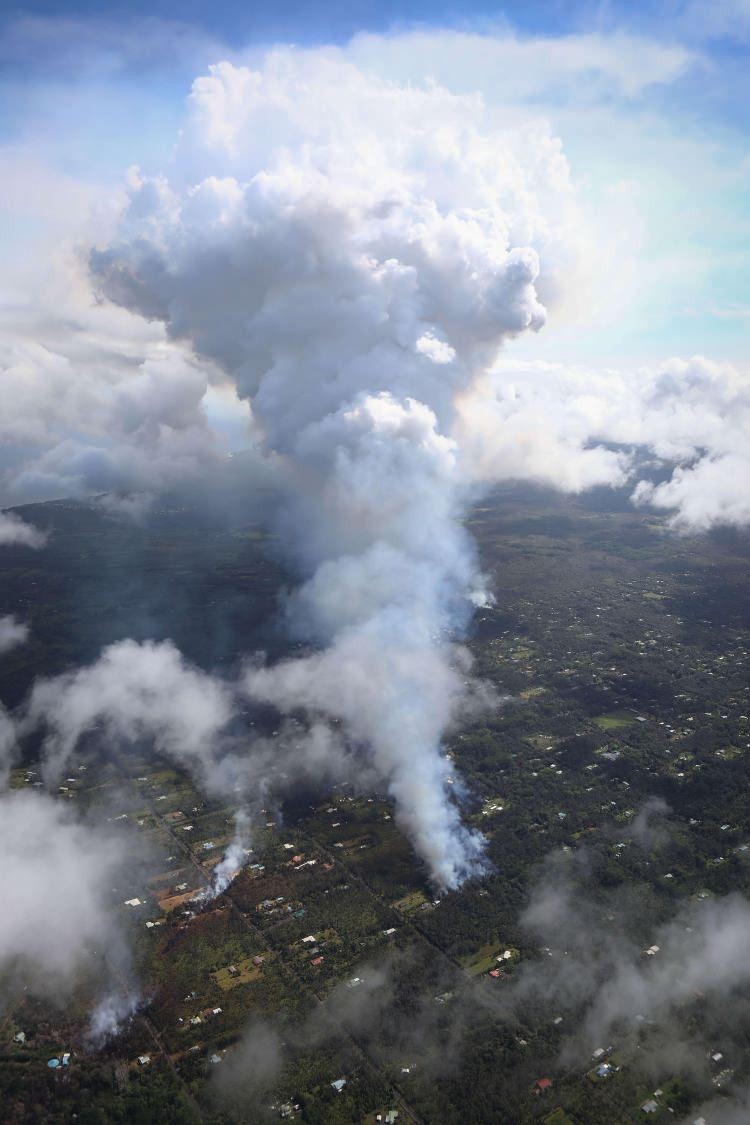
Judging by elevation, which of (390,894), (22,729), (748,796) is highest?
(748,796)

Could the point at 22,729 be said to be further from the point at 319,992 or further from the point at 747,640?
the point at 747,640

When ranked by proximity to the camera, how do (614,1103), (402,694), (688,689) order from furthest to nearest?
(688,689)
(402,694)
(614,1103)

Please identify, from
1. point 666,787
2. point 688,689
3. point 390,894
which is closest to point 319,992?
point 390,894

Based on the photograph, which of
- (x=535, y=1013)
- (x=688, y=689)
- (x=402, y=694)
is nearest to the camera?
(x=535, y=1013)

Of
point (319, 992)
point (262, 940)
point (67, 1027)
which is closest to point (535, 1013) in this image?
point (319, 992)

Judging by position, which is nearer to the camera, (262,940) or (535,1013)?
(535,1013)

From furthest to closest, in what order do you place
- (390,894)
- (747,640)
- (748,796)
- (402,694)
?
(747,640) → (402,694) → (748,796) → (390,894)

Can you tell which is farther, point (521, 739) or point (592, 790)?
point (521, 739)

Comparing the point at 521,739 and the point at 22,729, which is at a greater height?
the point at 521,739

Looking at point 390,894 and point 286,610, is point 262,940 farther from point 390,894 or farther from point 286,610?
point 286,610
